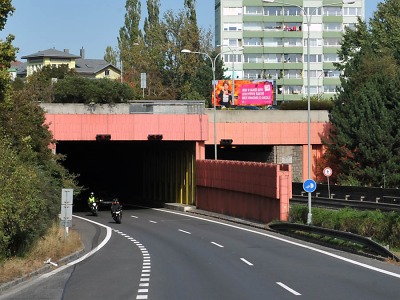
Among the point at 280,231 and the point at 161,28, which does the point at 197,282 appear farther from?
the point at 161,28

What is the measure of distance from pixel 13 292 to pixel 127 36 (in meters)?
118

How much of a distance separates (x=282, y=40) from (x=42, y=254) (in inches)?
3960

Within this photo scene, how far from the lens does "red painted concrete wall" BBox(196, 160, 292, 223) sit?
136 ft

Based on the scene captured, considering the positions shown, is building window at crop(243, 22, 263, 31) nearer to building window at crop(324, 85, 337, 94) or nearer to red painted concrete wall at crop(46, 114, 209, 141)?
building window at crop(324, 85, 337, 94)

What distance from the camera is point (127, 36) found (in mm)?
134125

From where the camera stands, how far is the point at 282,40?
401 feet

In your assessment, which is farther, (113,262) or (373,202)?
(373,202)

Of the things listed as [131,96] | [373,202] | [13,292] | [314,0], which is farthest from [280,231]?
[314,0]

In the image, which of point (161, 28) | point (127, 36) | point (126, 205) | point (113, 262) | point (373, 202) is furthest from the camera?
point (127, 36)

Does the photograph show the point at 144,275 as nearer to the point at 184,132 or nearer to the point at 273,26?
the point at 184,132

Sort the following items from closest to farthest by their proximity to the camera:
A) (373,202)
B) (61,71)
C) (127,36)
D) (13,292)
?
(13,292) → (373,202) → (61,71) → (127,36)

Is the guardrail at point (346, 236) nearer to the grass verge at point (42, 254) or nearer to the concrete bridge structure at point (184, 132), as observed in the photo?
the grass verge at point (42, 254)

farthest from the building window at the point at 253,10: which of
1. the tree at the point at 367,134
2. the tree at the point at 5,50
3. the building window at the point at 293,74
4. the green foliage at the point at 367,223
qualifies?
the tree at the point at 5,50

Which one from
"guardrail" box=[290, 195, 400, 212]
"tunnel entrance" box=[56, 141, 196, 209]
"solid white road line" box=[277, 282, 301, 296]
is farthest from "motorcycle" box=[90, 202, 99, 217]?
"solid white road line" box=[277, 282, 301, 296]
